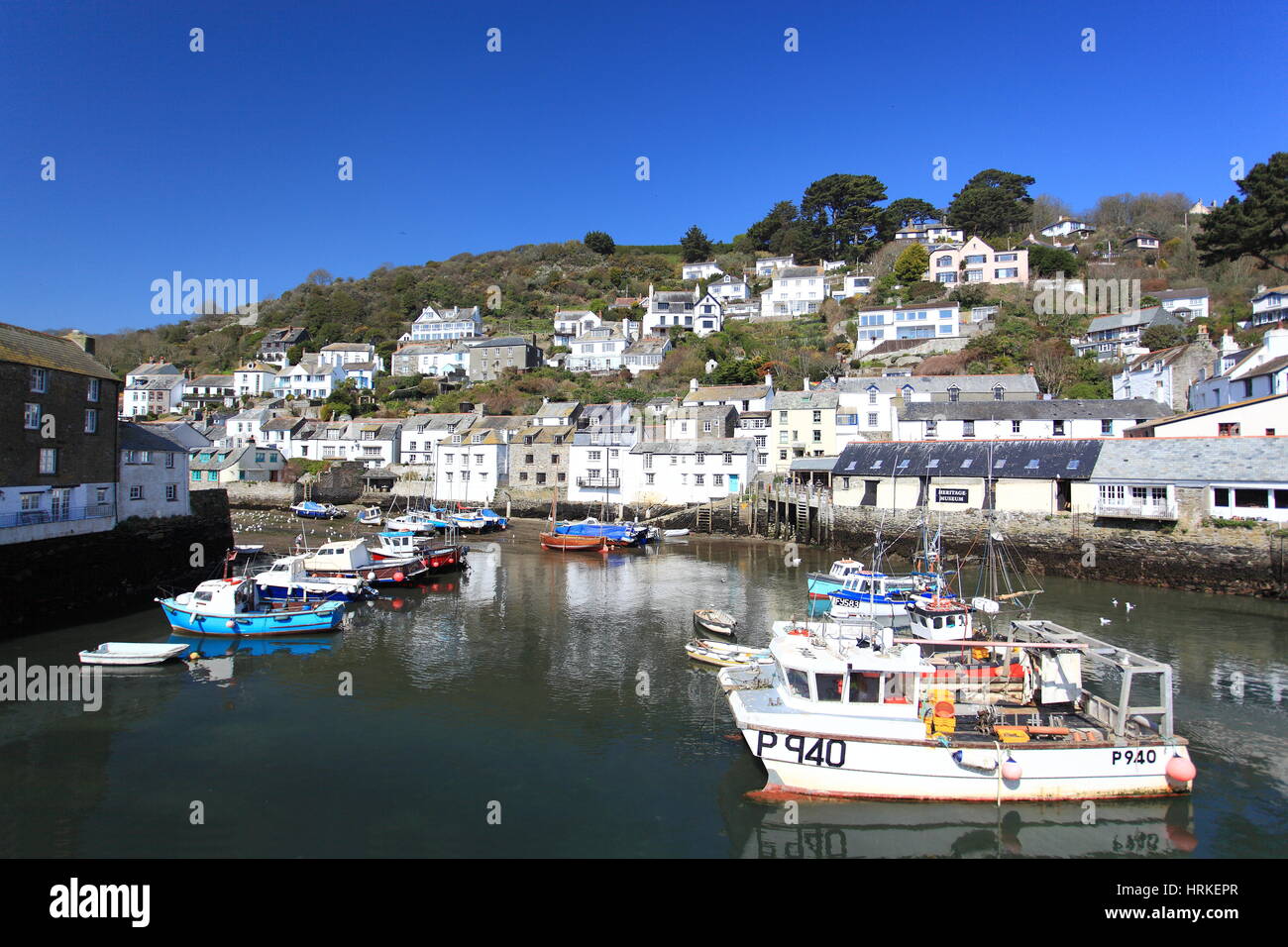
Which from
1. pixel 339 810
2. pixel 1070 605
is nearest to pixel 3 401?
pixel 339 810

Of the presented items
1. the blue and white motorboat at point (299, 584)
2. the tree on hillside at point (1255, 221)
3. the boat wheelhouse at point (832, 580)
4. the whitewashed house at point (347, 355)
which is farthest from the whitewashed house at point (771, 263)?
the blue and white motorboat at point (299, 584)

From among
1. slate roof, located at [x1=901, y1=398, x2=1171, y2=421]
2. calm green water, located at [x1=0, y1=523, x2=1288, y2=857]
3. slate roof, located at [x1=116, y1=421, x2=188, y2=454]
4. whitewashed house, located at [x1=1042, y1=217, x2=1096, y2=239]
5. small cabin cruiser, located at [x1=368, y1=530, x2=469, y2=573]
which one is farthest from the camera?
whitewashed house, located at [x1=1042, y1=217, x2=1096, y2=239]

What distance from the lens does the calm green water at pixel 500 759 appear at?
38.7 feet

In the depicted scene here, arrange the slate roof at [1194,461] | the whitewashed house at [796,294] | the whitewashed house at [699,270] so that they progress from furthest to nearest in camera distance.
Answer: the whitewashed house at [699,270]
the whitewashed house at [796,294]
the slate roof at [1194,461]

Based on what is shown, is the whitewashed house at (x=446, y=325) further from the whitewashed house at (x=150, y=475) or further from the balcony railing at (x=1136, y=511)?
the balcony railing at (x=1136, y=511)

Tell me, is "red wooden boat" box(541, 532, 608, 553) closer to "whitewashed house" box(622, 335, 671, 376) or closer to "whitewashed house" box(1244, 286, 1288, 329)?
"whitewashed house" box(622, 335, 671, 376)

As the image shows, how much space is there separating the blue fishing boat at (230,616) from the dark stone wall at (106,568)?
1.81 meters

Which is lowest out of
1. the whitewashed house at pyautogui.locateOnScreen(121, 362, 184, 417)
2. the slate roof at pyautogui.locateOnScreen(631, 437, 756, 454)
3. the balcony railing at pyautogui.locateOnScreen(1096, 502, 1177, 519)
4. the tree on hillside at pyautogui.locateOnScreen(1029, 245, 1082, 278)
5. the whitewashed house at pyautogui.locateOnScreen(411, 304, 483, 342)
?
the balcony railing at pyautogui.locateOnScreen(1096, 502, 1177, 519)

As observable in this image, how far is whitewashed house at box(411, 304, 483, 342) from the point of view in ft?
316

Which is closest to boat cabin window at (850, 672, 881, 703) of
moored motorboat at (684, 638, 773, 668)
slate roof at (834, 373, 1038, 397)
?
moored motorboat at (684, 638, 773, 668)

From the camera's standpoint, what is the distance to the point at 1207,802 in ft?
41.9

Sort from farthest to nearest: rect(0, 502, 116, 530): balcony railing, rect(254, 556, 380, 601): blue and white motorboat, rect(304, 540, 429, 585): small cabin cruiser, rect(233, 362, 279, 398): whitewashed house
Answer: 1. rect(233, 362, 279, 398): whitewashed house
2. rect(304, 540, 429, 585): small cabin cruiser
3. rect(254, 556, 380, 601): blue and white motorboat
4. rect(0, 502, 116, 530): balcony railing

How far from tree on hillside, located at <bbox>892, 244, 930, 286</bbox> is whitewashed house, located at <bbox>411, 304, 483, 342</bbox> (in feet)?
177

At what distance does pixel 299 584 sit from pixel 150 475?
10437 millimetres
